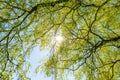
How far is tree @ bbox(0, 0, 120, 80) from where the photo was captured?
8559mm

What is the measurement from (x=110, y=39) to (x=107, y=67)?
3.81ft

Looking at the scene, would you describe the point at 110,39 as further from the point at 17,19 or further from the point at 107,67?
the point at 17,19

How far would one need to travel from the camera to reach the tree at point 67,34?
8559mm

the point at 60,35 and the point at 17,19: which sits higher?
the point at 17,19

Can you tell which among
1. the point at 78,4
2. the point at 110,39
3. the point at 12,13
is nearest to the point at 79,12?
the point at 78,4

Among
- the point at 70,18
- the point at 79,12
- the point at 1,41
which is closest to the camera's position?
the point at 1,41

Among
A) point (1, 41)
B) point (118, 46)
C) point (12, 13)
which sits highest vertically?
point (12, 13)

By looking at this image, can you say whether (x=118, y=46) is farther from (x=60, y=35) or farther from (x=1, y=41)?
(x=1, y=41)

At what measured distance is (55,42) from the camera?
34.2ft

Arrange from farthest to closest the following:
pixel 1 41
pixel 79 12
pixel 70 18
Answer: pixel 70 18, pixel 79 12, pixel 1 41

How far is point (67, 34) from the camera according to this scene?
10203mm

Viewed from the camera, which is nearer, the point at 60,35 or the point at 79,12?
the point at 79,12

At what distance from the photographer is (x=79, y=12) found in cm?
920

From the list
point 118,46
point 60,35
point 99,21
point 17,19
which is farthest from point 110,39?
point 17,19
